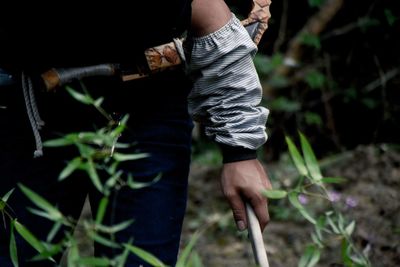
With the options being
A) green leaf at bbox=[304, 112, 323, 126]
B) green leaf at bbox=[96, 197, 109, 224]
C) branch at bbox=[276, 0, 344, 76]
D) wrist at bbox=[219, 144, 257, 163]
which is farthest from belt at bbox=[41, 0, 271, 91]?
green leaf at bbox=[304, 112, 323, 126]

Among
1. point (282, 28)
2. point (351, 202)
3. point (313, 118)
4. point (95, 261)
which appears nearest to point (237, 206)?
point (95, 261)

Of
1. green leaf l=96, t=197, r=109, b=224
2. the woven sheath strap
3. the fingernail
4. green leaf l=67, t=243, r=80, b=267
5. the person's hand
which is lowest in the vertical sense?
the fingernail

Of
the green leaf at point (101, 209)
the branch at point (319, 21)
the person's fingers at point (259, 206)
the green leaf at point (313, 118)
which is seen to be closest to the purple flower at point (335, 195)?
the green leaf at point (313, 118)

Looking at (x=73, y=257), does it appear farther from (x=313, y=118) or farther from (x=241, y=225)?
(x=313, y=118)

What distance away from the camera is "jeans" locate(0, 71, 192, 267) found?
7.00 ft

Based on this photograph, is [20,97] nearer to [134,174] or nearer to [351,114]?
[134,174]

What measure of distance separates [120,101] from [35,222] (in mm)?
422

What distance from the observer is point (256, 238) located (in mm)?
2045

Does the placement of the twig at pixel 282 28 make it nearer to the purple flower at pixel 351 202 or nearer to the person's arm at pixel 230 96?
the purple flower at pixel 351 202

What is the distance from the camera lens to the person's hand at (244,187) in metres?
2.14

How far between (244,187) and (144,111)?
0.35 meters

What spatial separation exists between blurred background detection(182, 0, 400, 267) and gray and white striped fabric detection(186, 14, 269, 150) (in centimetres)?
182

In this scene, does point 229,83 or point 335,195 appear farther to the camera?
point 335,195

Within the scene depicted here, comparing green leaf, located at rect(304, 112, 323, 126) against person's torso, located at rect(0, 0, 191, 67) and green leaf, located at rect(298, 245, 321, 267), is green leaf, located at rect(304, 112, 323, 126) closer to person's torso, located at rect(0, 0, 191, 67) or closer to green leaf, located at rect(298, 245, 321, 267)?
person's torso, located at rect(0, 0, 191, 67)
